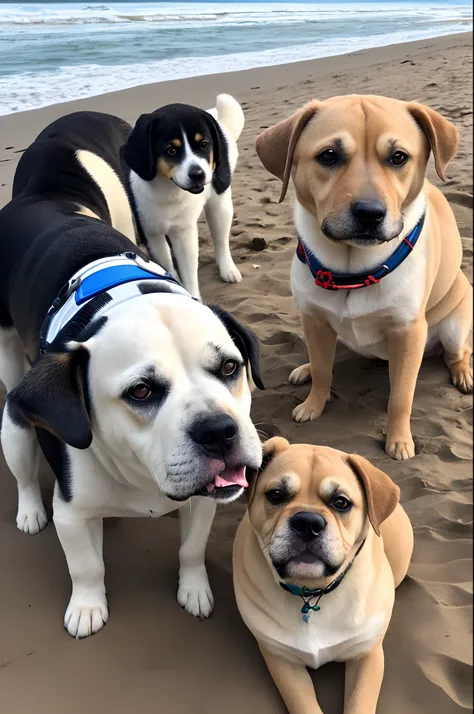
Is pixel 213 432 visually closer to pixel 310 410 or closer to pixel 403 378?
pixel 403 378

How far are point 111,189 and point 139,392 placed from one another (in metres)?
2.33

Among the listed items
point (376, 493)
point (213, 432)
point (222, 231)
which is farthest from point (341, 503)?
point (222, 231)

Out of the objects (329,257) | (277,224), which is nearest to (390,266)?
(329,257)

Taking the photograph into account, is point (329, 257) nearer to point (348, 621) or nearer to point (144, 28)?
point (348, 621)

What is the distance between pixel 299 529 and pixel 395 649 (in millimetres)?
633

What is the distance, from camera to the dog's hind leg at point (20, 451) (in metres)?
2.60

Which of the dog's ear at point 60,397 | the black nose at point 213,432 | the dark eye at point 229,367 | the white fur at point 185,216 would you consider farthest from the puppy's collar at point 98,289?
the white fur at point 185,216

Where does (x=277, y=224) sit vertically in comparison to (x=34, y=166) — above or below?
below

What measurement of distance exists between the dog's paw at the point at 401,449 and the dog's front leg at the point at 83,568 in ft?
4.42

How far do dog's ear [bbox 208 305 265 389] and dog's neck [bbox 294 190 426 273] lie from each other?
0.72 meters

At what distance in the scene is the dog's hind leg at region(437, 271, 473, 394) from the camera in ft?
10.8

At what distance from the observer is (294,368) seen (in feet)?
12.4

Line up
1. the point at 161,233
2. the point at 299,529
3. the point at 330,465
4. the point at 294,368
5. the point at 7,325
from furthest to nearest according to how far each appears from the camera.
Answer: the point at 161,233 < the point at 294,368 < the point at 7,325 < the point at 330,465 < the point at 299,529

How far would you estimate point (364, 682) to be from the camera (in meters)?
2.03
